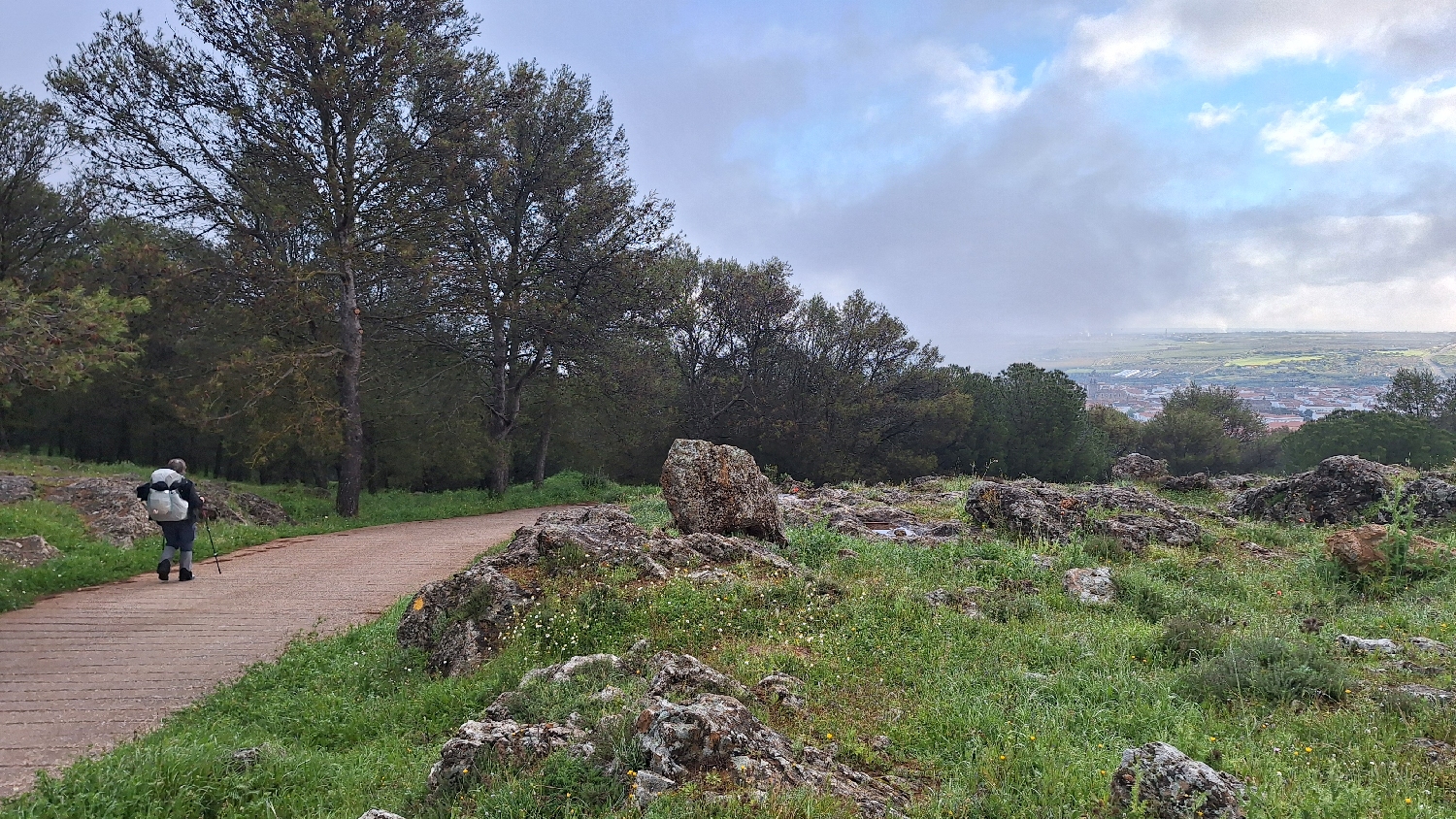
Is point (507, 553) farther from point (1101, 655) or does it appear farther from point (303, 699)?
point (1101, 655)

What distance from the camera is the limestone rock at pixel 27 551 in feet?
31.5

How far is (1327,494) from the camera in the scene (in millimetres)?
11828

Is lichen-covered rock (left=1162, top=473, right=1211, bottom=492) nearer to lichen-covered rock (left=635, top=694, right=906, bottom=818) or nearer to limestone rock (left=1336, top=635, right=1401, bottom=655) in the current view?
limestone rock (left=1336, top=635, right=1401, bottom=655)

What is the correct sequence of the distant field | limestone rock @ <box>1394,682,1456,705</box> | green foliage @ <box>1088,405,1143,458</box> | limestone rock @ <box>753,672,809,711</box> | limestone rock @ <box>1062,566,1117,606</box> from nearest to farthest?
1. limestone rock @ <box>1394,682,1456,705</box>
2. limestone rock @ <box>753,672,809,711</box>
3. limestone rock @ <box>1062,566,1117,606</box>
4. green foliage @ <box>1088,405,1143,458</box>
5. the distant field

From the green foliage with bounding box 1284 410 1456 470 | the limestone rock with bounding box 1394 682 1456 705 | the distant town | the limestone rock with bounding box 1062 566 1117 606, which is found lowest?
the green foliage with bounding box 1284 410 1456 470

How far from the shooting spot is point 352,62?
15867 mm

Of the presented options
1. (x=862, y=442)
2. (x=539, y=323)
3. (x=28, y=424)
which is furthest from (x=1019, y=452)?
(x=28, y=424)

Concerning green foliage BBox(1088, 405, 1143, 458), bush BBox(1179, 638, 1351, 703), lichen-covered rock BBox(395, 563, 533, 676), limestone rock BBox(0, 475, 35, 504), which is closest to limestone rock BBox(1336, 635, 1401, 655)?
bush BBox(1179, 638, 1351, 703)

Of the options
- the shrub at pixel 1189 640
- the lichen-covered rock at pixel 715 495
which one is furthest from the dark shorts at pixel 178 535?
the shrub at pixel 1189 640

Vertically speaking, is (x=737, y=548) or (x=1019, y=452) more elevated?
(x=737, y=548)

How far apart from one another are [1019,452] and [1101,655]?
41.3 meters

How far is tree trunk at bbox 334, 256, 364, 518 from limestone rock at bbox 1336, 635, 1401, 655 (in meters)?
17.1

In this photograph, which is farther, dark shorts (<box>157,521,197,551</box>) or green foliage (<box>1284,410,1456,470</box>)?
green foliage (<box>1284,410,1456,470</box>)

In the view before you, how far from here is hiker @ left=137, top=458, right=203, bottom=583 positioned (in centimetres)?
970
